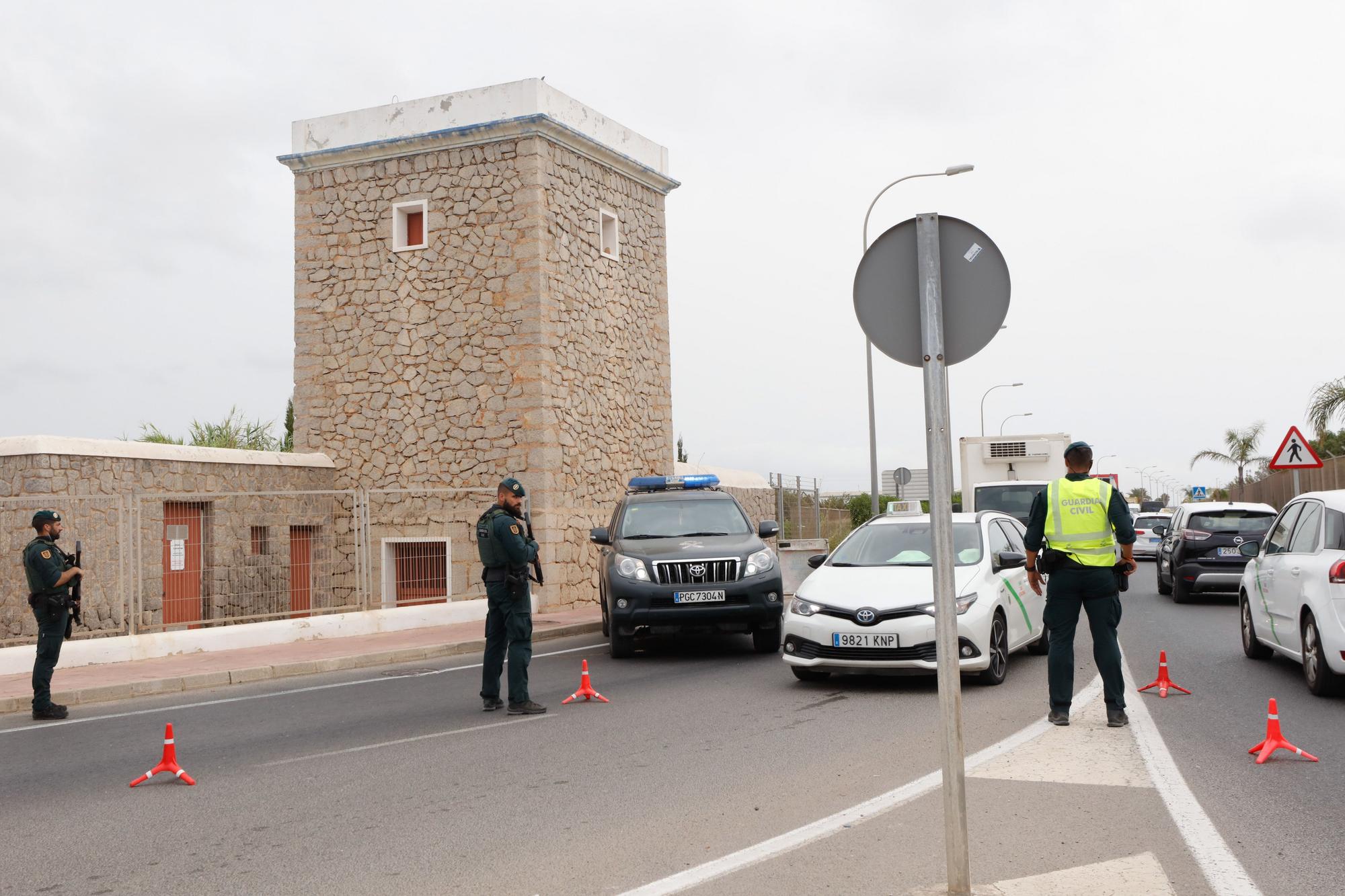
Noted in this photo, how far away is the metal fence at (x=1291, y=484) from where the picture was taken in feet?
93.3

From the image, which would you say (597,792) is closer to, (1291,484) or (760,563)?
(760,563)

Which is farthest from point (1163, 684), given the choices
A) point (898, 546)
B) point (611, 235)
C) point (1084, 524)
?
point (611, 235)

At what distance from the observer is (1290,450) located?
21.0 m

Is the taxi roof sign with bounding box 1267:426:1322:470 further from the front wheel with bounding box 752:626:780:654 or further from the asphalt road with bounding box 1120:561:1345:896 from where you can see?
the front wheel with bounding box 752:626:780:654

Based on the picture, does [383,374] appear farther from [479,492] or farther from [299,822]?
[299,822]

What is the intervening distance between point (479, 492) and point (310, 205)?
21.6 feet

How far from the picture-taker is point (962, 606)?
993 cm

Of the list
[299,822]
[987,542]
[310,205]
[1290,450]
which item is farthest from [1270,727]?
[310,205]

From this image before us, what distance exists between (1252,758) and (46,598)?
943 cm

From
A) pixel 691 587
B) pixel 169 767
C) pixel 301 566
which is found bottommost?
pixel 169 767

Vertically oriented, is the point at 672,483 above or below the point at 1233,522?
above

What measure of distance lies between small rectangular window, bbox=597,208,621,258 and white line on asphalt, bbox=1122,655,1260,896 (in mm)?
16226

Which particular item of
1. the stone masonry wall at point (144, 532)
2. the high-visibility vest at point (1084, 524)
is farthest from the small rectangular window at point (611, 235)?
the high-visibility vest at point (1084, 524)

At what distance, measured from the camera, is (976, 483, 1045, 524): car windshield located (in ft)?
67.5
